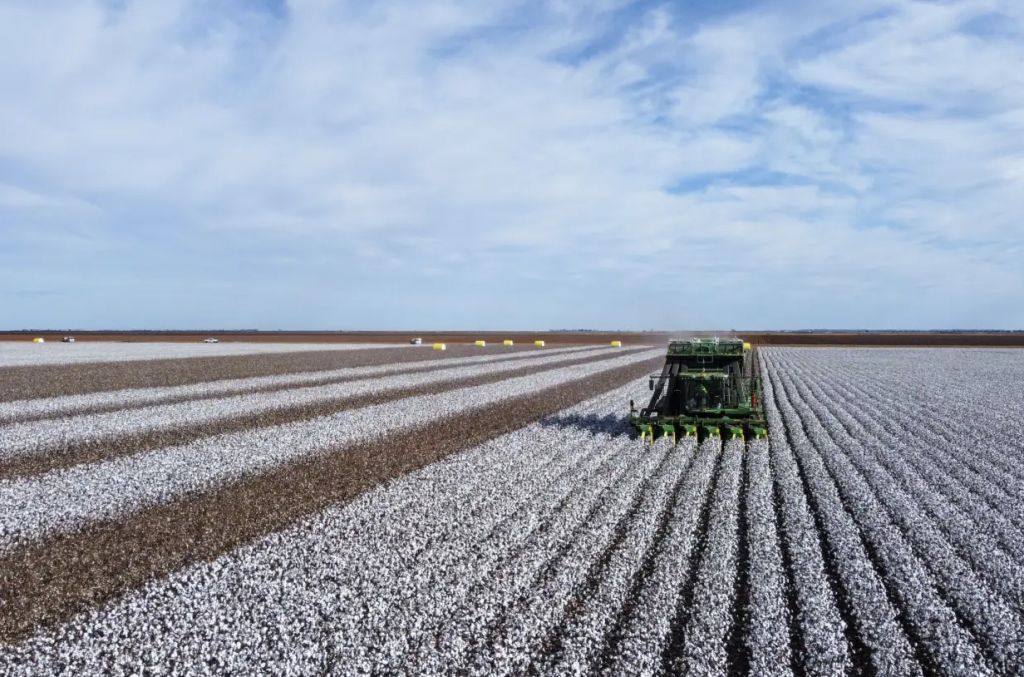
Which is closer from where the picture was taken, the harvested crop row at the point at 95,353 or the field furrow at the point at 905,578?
A: the field furrow at the point at 905,578

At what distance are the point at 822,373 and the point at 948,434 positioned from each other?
68.2 feet

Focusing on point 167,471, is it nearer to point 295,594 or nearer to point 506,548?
point 295,594

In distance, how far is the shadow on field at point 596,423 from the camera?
17.1 meters

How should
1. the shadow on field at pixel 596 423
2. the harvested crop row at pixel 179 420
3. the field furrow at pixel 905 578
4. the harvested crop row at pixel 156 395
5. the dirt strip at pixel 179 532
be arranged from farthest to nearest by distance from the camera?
the harvested crop row at pixel 156 395 → the shadow on field at pixel 596 423 → the harvested crop row at pixel 179 420 → the dirt strip at pixel 179 532 → the field furrow at pixel 905 578

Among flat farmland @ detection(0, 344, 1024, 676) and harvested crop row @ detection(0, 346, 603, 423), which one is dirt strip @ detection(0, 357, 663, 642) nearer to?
flat farmland @ detection(0, 344, 1024, 676)

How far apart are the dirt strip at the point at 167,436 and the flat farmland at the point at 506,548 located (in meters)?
0.11

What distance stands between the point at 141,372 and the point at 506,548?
1187 inches

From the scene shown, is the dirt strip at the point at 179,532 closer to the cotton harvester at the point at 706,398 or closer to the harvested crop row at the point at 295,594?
the harvested crop row at the point at 295,594

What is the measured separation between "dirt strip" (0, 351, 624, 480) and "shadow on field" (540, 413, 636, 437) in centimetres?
700

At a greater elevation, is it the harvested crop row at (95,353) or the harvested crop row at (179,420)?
the harvested crop row at (95,353)

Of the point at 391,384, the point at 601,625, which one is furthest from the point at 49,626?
the point at 391,384

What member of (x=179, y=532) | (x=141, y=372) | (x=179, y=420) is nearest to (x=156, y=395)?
(x=179, y=420)

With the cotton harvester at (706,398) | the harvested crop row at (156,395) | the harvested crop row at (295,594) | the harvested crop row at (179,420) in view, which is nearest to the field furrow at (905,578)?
the cotton harvester at (706,398)

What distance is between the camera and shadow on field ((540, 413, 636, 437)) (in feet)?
56.0
